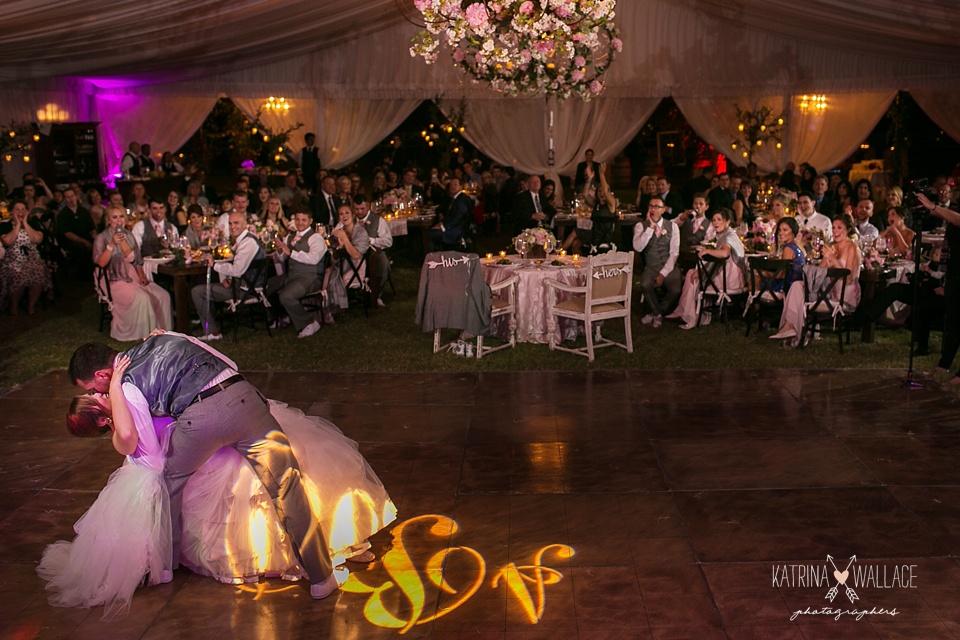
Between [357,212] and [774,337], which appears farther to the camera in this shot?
[357,212]

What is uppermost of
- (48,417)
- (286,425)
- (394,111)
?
(394,111)

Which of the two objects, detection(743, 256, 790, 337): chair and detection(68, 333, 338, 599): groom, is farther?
detection(743, 256, 790, 337): chair

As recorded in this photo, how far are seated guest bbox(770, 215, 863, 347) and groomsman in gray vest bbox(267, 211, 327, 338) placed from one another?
396cm

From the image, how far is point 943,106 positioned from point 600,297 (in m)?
9.58

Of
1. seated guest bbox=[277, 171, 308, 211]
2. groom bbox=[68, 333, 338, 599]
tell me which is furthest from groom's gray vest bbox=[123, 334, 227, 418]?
seated guest bbox=[277, 171, 308, 211]

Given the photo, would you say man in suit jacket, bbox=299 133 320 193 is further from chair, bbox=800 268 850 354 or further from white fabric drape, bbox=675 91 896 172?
chair, bbox=800 268 850 354

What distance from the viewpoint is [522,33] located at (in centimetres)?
748

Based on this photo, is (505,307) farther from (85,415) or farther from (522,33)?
(85,415)

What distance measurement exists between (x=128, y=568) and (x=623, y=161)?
62.8 ft

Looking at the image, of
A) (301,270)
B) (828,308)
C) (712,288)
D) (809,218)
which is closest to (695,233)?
(712,288)

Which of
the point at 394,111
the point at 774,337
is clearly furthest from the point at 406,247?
the point at 774,337

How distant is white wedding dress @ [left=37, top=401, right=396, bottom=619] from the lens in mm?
3885

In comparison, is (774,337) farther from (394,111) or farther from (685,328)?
(394,111)

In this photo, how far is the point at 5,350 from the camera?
331 inches
